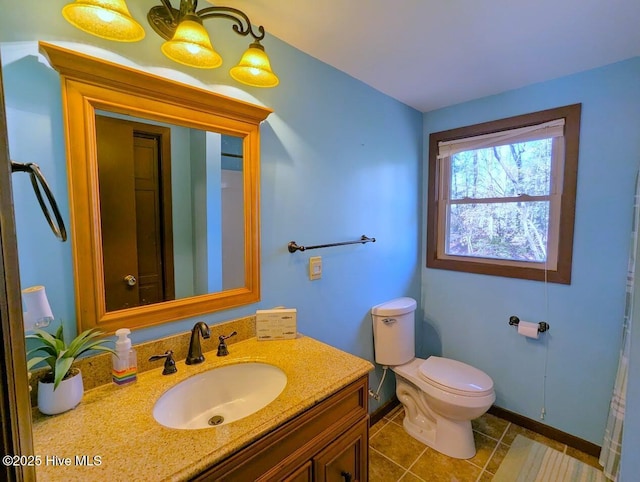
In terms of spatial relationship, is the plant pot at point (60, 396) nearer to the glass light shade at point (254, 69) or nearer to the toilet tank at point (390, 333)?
the glass light shade at point (254, 69)

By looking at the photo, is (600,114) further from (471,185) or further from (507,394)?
(507,394)

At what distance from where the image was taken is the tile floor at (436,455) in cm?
170

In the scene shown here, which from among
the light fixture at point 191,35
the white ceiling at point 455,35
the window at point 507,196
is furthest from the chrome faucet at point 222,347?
the window at point 507,196

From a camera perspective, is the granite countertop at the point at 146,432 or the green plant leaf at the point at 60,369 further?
the green plant leaf at the point at 60,369

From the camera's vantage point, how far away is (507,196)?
2127 millimetres

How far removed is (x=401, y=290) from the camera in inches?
92.4

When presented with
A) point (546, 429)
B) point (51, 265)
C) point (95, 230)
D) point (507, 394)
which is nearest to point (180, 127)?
point (95, 230)

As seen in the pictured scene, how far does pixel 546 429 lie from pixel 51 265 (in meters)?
2.79

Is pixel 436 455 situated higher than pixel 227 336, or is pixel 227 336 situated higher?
pixel 227 336

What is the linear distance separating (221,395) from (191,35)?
126cm

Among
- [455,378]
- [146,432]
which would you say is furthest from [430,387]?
[146,432]

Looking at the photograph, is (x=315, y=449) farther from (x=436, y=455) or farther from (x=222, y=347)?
(x=436, y=455)

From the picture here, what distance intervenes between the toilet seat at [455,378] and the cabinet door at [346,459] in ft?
2.65

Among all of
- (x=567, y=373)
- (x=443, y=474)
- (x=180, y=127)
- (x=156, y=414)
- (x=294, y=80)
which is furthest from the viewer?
(x=567, y=373)
